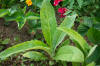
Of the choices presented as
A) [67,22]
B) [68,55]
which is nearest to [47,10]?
[67,22]

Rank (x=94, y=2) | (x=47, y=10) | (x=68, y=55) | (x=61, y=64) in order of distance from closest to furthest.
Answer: (x=68, y=55), (x=47, y=10), (x=61, y=64), (x=94, y=2)

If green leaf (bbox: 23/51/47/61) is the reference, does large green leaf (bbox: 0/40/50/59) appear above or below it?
above

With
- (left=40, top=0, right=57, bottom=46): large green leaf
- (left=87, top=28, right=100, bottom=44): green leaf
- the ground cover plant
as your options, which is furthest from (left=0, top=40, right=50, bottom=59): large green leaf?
(left=87, top=28, right=100, bottom=44): green leaf

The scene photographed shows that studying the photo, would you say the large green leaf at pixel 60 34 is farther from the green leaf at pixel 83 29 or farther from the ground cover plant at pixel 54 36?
the green leaf at pixel 83 29

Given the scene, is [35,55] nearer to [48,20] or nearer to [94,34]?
[48,20]

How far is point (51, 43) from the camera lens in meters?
1.64

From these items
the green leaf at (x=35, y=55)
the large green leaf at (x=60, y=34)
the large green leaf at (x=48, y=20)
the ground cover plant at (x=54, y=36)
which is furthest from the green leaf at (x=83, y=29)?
the green leaf at (x=35, y=55)

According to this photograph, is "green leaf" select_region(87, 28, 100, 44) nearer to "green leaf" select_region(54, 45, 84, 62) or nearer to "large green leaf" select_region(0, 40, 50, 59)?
"green leaf" select_region(54, 45, 84, 62)

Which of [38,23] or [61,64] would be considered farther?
[38,23]

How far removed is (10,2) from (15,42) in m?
0.55

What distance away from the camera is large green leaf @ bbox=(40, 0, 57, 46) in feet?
5.24

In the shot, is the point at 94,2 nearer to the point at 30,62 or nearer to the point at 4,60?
the point at 30,62

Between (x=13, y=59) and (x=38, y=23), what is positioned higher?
(x=38, y=23)

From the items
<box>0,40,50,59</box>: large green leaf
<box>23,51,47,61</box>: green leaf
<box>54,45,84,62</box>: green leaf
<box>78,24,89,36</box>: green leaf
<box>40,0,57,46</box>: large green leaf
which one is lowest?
<box>23,51,47,61</box>: green leaf
